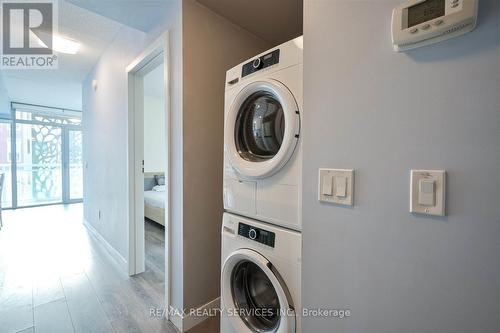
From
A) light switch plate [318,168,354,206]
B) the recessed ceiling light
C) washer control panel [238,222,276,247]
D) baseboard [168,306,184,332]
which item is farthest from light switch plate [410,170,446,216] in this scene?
the recessed ceiling light

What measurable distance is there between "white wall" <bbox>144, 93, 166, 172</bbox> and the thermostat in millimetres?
4939

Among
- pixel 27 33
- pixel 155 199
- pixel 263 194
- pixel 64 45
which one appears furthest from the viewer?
pixel 155 199

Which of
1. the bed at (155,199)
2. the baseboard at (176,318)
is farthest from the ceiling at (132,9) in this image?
the bed at (155,199)

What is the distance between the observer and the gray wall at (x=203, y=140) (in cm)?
151

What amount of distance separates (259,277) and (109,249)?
7.49 ft

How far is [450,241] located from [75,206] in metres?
6.85

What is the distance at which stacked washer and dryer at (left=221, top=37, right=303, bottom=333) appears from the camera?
938mm

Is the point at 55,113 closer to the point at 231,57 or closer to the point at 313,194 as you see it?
the point at 231,57

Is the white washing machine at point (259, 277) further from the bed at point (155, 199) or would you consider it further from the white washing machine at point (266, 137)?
the bed at point (155, 199)

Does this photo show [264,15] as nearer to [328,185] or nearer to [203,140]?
[203,140]

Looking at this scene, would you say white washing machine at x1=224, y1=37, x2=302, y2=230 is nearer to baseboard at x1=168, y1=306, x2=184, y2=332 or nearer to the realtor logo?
baseboard at x1=168, y1=306, x2=184, y2=332

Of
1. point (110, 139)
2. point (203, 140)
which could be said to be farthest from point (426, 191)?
point (110, 139)

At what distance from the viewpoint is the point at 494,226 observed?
53cm

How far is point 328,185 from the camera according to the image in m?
0.81
